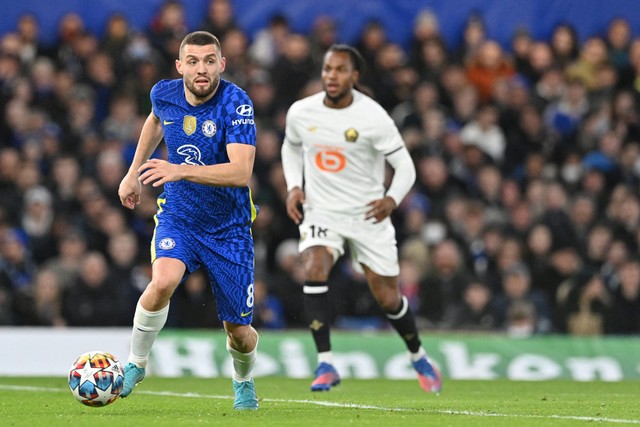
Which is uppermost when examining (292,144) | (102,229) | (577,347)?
(292,144)

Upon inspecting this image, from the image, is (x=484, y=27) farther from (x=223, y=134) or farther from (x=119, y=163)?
(x=223, y=134)

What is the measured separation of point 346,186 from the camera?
10.7 metres

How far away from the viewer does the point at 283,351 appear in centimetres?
1330

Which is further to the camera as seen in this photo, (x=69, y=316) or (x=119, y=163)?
(x=119, y=163)

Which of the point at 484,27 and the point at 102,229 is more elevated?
the point at 484,27

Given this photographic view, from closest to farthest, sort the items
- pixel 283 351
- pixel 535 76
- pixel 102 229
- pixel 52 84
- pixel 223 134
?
pixel 223 134, pixel 283 351, pixel 102 229, pixel 52 84, pixel 535 76

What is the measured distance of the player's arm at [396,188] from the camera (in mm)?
10352

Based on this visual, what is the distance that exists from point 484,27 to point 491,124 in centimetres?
231

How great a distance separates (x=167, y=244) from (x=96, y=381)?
2.92ft

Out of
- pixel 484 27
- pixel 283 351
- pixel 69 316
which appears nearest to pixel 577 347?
pixel 283 351

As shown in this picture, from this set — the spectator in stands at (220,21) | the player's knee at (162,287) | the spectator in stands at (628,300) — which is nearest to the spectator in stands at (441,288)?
the spectator in stands at (628,300)

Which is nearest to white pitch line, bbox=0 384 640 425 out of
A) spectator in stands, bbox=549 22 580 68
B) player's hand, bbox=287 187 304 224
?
player's hand, bbox=287 187 304 224

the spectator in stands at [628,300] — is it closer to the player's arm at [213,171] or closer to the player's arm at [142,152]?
the player's arm at [142,152]

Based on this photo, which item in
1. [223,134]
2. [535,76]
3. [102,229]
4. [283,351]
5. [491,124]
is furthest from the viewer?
[535,76]
